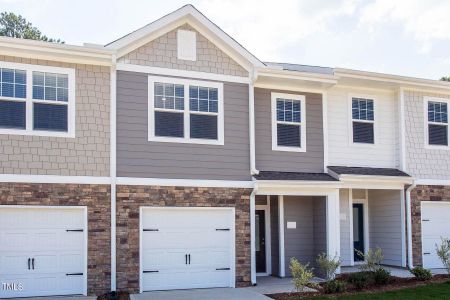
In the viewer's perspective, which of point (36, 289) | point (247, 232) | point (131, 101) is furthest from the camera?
point (247, 232)

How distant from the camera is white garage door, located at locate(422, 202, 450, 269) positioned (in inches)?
677

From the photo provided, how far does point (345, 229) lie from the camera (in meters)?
17.5

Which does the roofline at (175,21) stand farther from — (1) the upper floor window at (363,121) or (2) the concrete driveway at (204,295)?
(2) the concrete driveway at (204,295)

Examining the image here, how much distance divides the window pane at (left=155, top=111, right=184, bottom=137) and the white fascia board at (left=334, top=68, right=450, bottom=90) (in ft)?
17.0

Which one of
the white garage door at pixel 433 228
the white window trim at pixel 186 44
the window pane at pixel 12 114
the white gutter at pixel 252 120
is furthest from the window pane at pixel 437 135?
the window pane at pixel 12 114

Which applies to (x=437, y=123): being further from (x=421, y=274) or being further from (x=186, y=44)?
(x=186, y=44)

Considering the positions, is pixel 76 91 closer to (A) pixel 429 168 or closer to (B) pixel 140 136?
(B) pixel 140 136

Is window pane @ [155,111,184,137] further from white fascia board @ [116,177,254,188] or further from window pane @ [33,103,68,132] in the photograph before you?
window pane @ [33,103,68,132]

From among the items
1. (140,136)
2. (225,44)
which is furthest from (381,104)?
(140,136)

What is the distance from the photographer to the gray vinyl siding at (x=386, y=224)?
17.2m

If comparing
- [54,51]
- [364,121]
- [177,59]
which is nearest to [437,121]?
[364,121]

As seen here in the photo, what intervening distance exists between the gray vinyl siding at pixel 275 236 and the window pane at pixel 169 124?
426 centimetres

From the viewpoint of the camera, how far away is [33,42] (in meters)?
12.5

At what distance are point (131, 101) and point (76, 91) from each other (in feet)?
4.49
